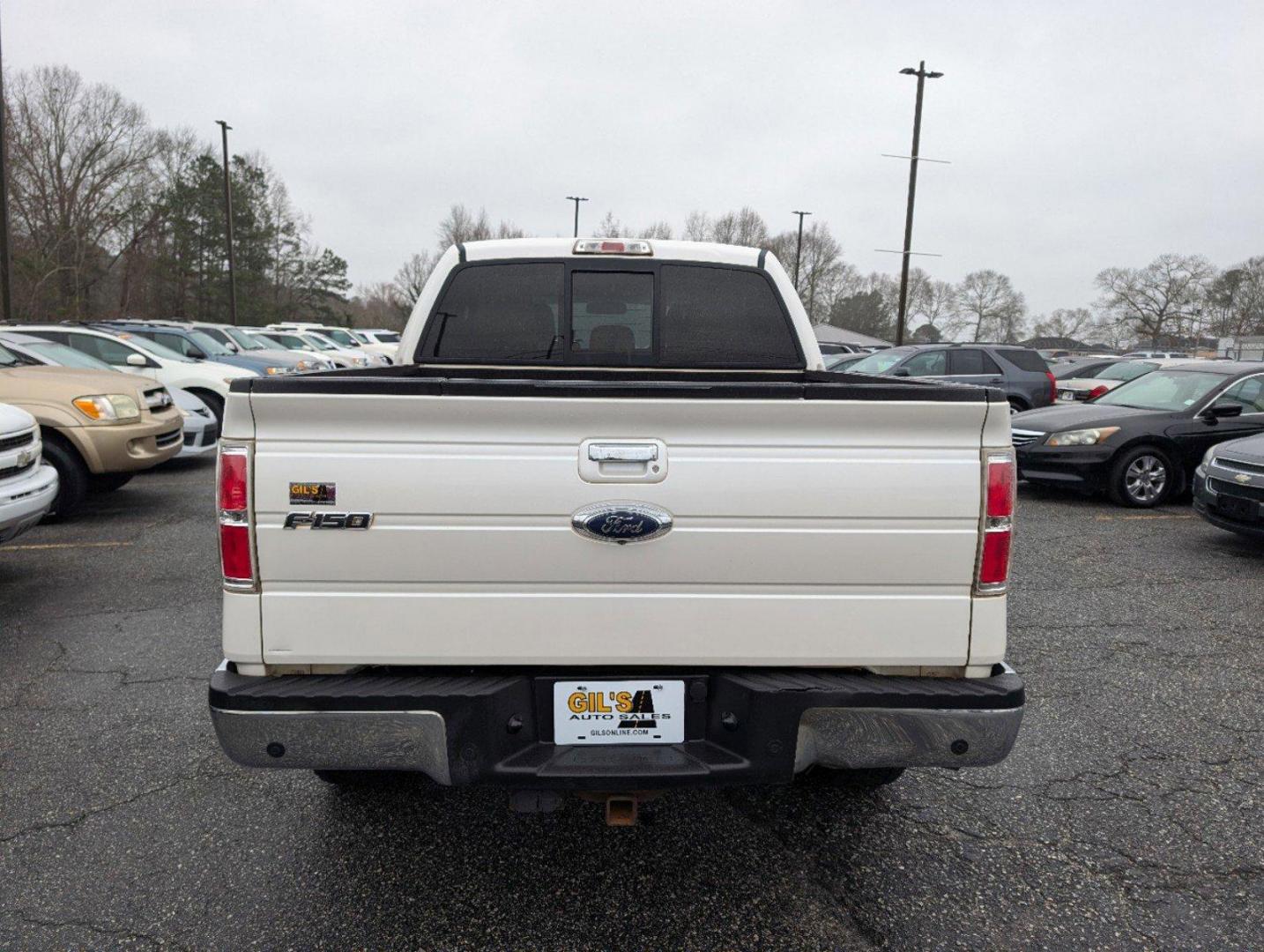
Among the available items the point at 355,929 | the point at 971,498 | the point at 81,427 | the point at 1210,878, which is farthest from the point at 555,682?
the point at 81,427

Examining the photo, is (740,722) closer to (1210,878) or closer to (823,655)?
(823,655)

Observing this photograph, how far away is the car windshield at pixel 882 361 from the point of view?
50.5ft

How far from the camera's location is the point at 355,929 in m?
2.46

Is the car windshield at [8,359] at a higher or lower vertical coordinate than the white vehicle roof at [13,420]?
higher

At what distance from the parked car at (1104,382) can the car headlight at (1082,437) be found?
2128 mm

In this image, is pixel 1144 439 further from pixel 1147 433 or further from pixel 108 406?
pixel 108 406

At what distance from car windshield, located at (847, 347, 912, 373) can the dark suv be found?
7 cm

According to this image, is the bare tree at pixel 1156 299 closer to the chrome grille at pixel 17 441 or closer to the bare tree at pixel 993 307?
the bare tree at pixel 993 307

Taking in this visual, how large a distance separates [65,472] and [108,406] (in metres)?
0.65

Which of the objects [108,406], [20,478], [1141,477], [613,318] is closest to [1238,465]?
[1141,477]

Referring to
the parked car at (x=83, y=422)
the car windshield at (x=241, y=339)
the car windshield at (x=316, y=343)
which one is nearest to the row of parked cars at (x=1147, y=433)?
the parked car at (x=83, y=422)

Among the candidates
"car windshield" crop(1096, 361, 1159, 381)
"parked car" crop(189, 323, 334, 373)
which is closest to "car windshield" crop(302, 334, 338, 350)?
"parked car" crop(189, 323, 334, 373)

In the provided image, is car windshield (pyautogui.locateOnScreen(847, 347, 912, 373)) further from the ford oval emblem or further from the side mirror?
the ford oval emblem

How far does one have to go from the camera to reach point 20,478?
561 cm
